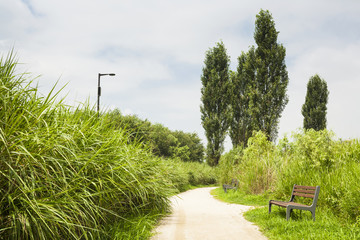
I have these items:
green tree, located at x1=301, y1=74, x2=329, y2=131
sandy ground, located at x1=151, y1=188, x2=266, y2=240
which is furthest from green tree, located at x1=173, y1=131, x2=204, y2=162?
sandy ground, located at x1=151, y1=188, x2=266, y2=240

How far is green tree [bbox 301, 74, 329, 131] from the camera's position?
34.9m

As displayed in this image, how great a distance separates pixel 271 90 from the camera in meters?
24.8

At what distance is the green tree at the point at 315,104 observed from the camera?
34.9 meters

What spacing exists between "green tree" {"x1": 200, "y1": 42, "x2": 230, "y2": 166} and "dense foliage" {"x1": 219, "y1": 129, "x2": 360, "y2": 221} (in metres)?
15.0

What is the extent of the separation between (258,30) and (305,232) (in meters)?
23.4

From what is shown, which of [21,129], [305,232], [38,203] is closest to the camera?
[38,203]

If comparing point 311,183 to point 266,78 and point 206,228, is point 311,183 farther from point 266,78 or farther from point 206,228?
point 266,78

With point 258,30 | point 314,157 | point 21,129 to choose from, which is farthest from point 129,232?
point 258,30

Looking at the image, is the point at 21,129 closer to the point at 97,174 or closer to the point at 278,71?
the point at 97,174

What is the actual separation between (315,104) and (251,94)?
14.3 m

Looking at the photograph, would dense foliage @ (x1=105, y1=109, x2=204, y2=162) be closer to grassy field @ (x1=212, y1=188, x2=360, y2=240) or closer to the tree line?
the tree line

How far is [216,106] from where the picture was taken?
29781 mm

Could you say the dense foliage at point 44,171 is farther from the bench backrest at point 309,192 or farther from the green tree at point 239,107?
the green tree at point 239,107

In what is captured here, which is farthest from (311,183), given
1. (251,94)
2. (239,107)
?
(239,107)
